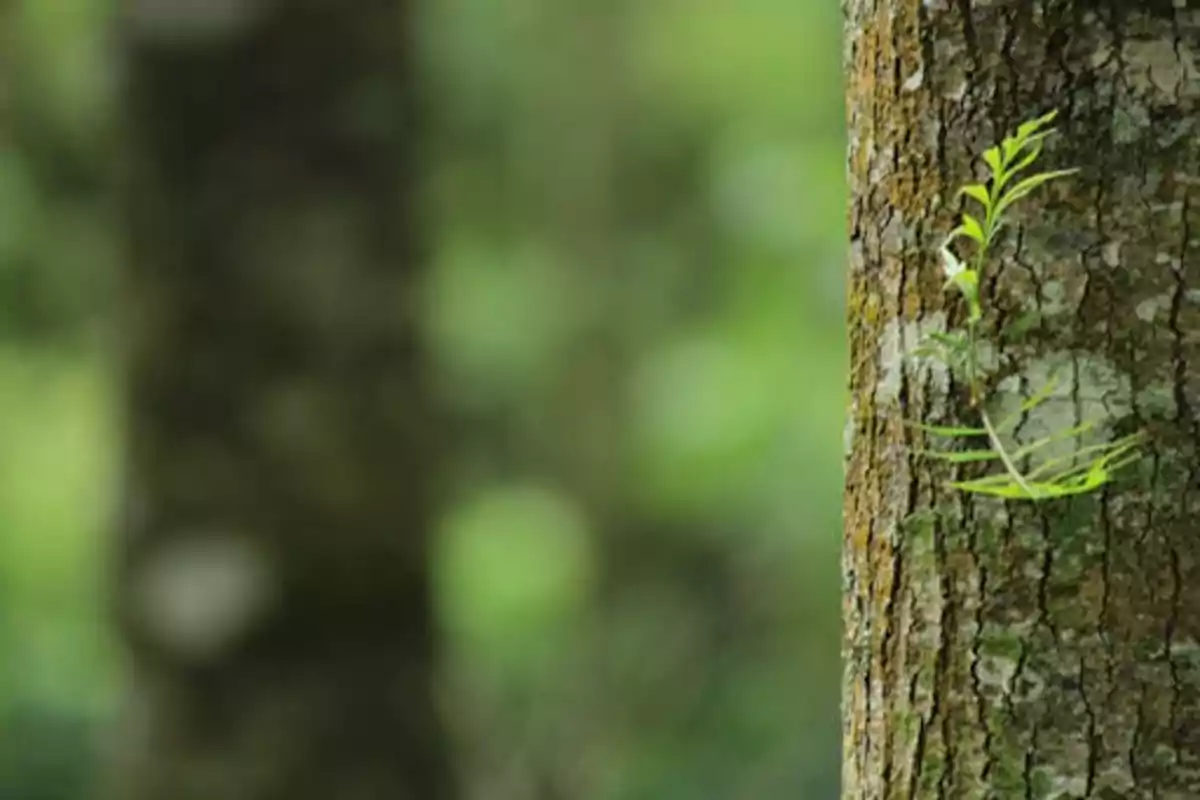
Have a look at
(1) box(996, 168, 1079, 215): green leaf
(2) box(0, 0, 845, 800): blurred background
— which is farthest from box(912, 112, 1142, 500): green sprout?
(2) box(0, 0, 845, 800): blurred background

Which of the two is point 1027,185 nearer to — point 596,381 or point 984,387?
point 984,387

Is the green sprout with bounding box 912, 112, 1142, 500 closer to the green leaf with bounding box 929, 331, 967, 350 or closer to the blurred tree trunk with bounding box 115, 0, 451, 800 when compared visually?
the green leaf with bounding box 929, 331, 967, 350

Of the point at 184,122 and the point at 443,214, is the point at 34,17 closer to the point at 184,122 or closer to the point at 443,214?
the point at 443,214

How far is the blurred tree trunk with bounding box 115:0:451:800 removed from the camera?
105 inches

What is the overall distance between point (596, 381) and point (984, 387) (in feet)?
22.8

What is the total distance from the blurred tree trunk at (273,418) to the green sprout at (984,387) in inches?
69.2

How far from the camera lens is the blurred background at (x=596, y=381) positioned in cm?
620

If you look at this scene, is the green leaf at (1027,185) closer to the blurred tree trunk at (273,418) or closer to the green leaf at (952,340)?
the green leaf at (952,340)

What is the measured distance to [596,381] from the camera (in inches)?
313

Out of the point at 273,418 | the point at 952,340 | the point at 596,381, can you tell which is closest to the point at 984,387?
the point at 952,340

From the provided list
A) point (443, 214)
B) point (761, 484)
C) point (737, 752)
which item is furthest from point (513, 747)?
point (443, 214)

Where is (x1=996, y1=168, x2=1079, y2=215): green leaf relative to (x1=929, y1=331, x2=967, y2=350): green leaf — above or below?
above

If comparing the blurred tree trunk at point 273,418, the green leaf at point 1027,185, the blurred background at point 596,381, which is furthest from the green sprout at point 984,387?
the blurred background at point 596,381

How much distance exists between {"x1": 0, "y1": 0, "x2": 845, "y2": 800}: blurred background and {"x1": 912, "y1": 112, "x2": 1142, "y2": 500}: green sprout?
16.1 ft
